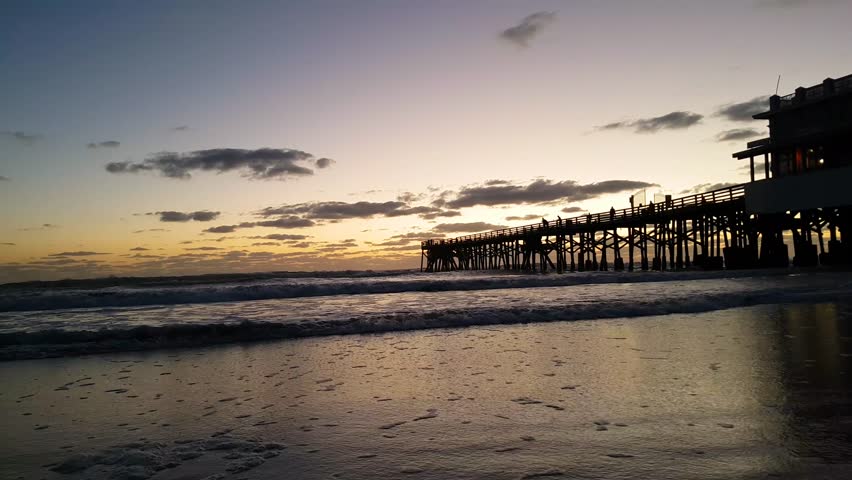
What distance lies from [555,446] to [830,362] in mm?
4664

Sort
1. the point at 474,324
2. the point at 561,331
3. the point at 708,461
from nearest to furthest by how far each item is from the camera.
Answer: the point at 708,461 < the point at 561,331 < the point at 474,324

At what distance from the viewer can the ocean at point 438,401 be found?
3369 mm

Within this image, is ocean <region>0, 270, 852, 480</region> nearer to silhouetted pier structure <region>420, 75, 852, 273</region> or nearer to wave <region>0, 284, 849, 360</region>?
wave <region>0, 284, 849, 360</region>

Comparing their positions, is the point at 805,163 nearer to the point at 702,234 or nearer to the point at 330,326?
the point at 702,234

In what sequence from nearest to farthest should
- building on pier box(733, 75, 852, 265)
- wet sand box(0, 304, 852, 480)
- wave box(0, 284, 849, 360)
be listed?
wet sand box(0, 304, 852, 480) → wave box(0, 284, 849, 360) → building on pier box(733, 75, 852, 265)

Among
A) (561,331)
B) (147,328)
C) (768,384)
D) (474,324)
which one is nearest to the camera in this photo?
(768,384)

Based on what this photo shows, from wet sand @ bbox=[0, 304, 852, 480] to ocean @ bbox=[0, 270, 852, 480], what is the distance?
0.07 ft

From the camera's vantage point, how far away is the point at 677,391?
4.98 meters

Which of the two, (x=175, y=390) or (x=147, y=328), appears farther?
(x=147, y=328)

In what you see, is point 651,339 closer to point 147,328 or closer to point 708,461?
point 708,461

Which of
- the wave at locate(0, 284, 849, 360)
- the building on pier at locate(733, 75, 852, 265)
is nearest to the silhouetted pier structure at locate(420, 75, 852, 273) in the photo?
the building on pier at locate(733, 75, 852, 265)

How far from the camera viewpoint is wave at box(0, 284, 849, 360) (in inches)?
380

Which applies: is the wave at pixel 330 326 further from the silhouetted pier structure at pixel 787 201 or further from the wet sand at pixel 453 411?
the silhouetted pier structure at pixel 787 201

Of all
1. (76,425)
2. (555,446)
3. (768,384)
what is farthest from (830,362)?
(76,425)
